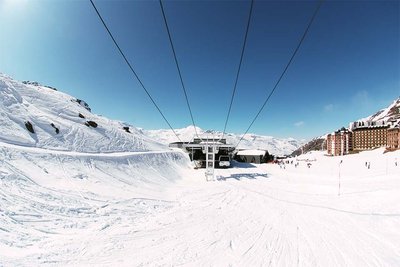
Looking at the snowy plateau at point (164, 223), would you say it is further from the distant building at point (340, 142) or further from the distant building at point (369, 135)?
the distant building at point (340, 142)

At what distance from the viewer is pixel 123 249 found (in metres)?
5.79

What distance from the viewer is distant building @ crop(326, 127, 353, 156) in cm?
11556

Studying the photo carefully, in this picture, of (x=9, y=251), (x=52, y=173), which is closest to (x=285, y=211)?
(x=9, y=251)

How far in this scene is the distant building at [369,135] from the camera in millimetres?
103938

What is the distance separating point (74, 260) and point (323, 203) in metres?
11.5

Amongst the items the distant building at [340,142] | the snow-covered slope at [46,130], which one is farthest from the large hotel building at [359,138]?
the snow-covered slope at [46,130]

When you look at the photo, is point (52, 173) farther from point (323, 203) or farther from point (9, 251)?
point (323, 203)

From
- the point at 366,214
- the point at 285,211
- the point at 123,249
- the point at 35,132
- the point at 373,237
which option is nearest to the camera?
the point at 123,249

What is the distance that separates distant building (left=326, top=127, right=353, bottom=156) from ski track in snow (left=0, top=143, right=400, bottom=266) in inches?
4793

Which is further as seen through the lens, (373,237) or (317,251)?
(373,237)

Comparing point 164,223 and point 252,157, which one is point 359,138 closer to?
point 252,157

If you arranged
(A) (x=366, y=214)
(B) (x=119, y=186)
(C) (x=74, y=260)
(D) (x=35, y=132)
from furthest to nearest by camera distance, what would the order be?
(D) (x=35, y=132), (B) (x=119, y=186), (A) (x=366, y=214), (C) (x=74, y=260)

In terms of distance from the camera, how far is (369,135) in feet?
359

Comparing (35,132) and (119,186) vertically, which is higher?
(35,132)
